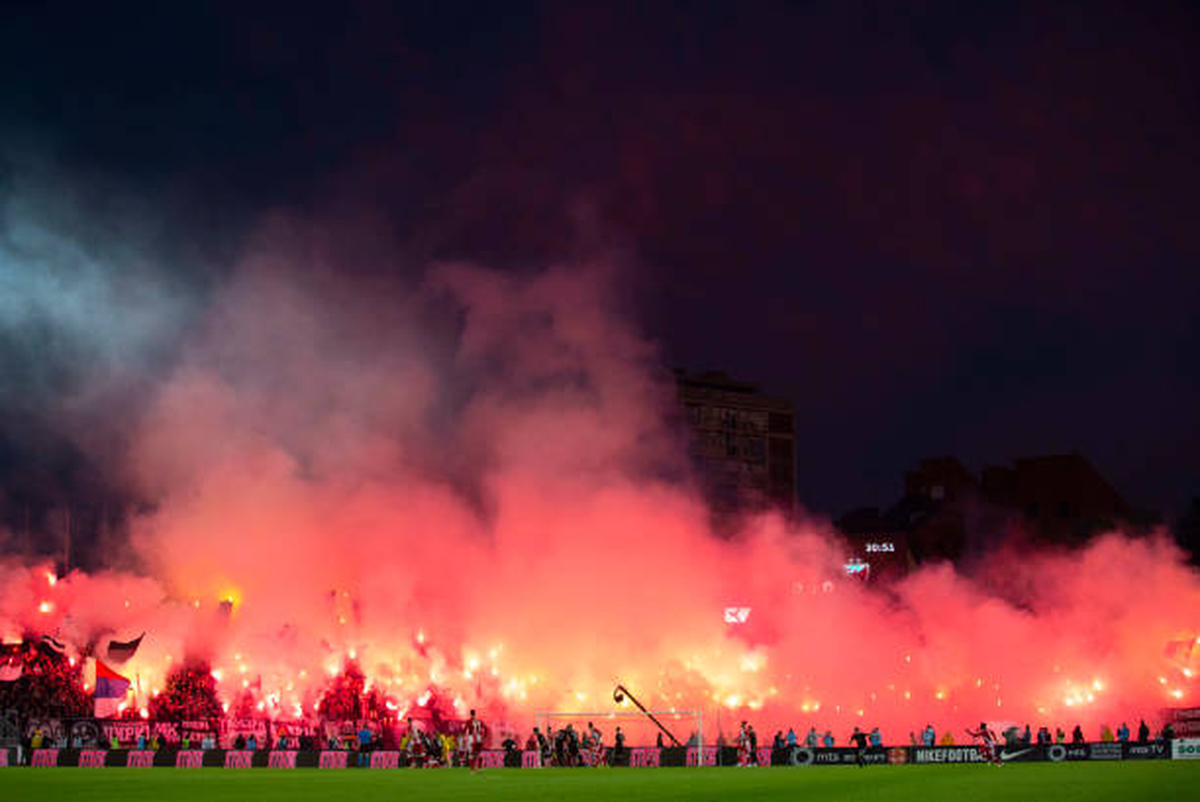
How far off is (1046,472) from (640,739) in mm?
44669

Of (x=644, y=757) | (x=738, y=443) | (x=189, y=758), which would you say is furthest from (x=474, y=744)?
(x=738, y=443)

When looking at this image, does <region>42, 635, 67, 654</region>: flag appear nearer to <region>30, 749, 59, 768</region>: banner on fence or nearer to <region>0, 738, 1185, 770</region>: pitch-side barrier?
<region>0, 738, 1185, 770</region>: pitch-side barrier

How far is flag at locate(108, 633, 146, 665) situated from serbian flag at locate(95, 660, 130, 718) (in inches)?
96.7

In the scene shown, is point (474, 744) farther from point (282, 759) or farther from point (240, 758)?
point (240, 758)

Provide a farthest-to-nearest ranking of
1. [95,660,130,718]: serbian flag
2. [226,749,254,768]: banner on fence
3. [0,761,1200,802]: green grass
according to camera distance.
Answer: [95,660,130,718]: serbian flag
[226,749,254,768]: banner on fence
[0,761,1200,802]: green grass

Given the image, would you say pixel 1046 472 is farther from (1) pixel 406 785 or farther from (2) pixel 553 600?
(1) pixel 406 785

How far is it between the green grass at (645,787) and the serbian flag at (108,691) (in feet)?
70.6

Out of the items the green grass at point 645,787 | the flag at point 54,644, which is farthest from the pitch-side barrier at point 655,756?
the green grass at point 645,787

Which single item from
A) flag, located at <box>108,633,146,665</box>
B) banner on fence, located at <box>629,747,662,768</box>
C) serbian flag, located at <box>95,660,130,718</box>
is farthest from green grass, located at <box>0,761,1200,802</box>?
flag, located at <box>108,633,146,665</box>

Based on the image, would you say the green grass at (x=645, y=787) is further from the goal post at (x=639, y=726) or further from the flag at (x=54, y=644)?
the goal post at (x=639, y=726)

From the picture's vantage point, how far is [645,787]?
24594 millimetres

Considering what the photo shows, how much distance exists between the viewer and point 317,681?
184 feet

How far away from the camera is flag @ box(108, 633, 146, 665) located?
5466cm

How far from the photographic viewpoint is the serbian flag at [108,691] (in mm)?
51125
